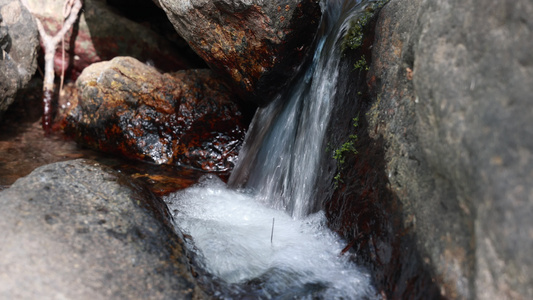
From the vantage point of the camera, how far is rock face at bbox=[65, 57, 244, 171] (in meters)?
5.61

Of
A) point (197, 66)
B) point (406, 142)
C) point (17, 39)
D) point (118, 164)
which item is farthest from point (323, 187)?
point (17, 39)

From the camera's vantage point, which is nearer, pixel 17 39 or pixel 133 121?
pixel 133 121

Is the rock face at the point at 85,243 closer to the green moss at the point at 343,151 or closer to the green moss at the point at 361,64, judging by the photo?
the green moss at the point at 343,151

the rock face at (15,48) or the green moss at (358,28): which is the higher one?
the green moss at (358,28)

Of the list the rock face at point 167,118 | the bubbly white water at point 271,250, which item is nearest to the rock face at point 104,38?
the rock face at point 167,118

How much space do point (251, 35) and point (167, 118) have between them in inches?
78.2

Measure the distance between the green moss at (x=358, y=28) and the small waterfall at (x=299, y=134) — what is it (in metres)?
0.11

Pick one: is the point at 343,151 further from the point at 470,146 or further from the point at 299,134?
the point at 470,146

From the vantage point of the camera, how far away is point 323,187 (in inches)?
145

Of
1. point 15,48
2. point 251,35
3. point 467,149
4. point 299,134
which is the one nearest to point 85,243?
point 467,149

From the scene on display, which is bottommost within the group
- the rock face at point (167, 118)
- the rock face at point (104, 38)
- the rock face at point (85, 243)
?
the rock face at point (85, 243)

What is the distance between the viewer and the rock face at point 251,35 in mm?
4055

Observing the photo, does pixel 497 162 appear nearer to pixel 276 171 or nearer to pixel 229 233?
pixel 229 233

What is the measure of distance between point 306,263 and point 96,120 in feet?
13.4
